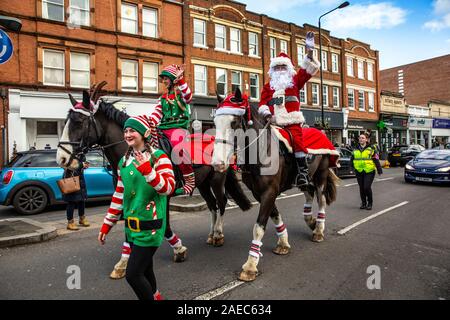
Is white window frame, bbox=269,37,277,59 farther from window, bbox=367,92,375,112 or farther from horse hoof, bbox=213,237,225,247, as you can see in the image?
horse hoof, bbox=213,237,225,247

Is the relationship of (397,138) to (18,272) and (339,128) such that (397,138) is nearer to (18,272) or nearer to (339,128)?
(339,128)

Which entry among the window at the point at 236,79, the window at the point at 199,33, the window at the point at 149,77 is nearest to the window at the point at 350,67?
the window at the point at 236,79

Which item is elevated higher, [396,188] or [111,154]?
[111,154]

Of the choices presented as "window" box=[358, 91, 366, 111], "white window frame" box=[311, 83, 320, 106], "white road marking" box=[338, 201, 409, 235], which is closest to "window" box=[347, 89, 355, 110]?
"window" box=[358, 91, 366, 111]

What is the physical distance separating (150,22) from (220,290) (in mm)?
20346

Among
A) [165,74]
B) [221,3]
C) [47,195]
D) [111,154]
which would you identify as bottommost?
[47,195]

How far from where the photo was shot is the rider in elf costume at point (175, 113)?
179 inches

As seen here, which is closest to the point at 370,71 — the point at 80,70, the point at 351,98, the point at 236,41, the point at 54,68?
the point at 351,98

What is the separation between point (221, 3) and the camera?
23.1m

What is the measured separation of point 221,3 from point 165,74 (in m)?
21.4

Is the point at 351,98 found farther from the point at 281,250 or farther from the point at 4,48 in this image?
the point at 4,48

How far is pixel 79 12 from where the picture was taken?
1770 cm

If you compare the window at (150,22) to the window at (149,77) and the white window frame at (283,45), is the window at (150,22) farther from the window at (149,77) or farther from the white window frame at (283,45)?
the white window frame at (283,45)
